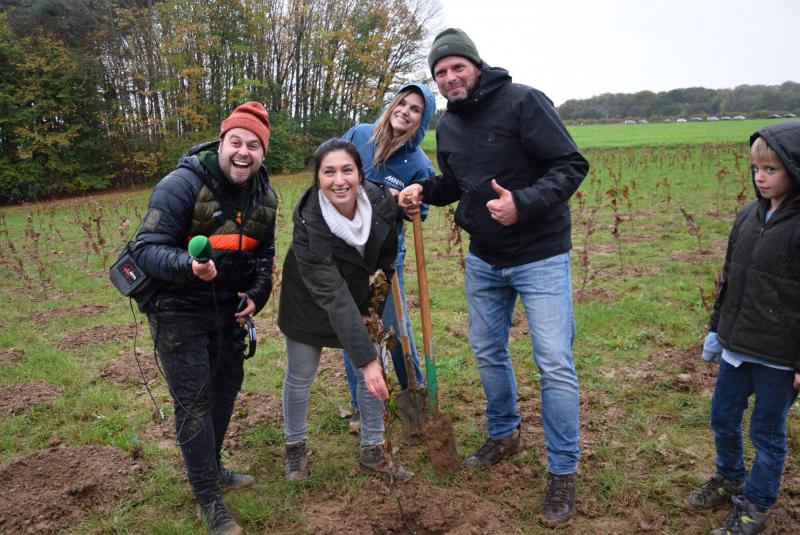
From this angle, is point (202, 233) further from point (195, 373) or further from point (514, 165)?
point (514, 165)

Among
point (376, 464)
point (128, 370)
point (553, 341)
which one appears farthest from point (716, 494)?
point (128, 370)

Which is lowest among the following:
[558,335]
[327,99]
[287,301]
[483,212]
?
[558,335]

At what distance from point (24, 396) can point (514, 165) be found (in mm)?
4291

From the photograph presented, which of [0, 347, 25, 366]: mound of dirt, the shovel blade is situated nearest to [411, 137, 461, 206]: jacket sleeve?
the shovel blade

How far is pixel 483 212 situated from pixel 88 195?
23845mm

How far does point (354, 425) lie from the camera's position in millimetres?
3869

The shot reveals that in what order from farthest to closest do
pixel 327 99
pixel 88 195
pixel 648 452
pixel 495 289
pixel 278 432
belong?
pixel 327 99 < pixel 88 195 < pixel 278 432 < pixel 648 452 < pixel 495 289

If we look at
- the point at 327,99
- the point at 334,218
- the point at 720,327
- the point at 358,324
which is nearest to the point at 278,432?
the point at 358,324

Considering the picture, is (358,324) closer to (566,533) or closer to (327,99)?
(566,533)

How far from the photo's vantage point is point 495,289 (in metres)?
3.03

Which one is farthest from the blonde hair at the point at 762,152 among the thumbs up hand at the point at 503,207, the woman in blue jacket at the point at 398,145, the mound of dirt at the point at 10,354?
the mound of dirt at the point at 10,354

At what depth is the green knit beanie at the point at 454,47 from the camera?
2713 mm

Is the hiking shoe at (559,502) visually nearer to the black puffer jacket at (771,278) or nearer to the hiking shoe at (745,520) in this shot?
the hiking shoe at (745,520)

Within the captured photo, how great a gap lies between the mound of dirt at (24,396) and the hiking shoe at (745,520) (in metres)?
4.72
